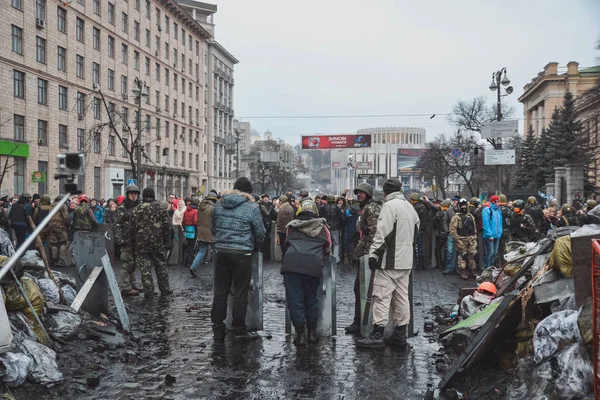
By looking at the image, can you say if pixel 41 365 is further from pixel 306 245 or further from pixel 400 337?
pixel 400 337

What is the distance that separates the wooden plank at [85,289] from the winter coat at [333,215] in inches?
358

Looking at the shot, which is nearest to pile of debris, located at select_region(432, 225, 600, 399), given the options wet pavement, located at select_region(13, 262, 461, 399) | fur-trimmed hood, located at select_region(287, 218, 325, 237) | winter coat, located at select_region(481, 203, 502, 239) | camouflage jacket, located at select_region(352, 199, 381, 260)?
wet pavement, located at select_region(13, 262, 461, 399)

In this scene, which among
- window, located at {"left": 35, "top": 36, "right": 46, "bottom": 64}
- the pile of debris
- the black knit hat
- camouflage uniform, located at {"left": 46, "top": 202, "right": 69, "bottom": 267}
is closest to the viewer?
the pile of debris

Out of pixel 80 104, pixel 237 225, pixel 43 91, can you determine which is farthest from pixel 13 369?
pixel 80 104

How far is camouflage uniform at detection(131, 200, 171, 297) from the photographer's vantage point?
9688mm

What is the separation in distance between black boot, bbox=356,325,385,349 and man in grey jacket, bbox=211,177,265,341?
4.44 feet

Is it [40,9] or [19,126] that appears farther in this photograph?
[40,9]

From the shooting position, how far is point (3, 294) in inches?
219

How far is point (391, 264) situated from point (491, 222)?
25.2 feet

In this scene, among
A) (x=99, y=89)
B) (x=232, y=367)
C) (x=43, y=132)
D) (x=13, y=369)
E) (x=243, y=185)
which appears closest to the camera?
(x=13, y=369)

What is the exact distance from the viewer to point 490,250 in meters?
13.8

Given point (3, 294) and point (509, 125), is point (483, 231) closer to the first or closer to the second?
point (3, 294)

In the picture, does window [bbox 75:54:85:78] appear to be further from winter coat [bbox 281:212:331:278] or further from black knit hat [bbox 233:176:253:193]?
winter coat [bbox 281:212:331:278]

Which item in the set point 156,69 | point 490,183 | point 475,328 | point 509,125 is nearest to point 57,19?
point 156,69
